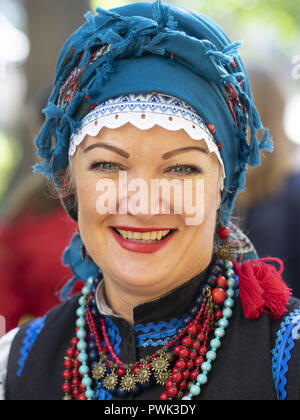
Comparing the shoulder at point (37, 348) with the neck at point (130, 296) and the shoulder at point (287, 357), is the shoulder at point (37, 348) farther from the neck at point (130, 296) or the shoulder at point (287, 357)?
the shoulder at point (287, 357)

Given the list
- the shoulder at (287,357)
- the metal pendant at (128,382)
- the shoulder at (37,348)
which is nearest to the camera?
the shoulder at (287,357)

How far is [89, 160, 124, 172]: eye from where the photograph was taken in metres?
1.91

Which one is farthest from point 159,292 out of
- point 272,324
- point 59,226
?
point 59,226

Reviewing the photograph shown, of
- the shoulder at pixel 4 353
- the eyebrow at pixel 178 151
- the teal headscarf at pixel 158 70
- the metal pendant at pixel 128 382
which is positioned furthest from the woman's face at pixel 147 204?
the shoulder at pixel 4 353

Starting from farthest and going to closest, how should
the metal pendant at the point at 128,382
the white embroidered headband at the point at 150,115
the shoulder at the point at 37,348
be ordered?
the shoulder at the point at 37,348 < the metal pendant at the point at 128,382 < the white embroidered headband at the point at 150,115

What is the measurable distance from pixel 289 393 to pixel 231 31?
8.88 m

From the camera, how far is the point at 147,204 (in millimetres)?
1832

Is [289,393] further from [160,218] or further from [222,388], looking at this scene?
[160,218]

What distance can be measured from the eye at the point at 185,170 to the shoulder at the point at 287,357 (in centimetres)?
62

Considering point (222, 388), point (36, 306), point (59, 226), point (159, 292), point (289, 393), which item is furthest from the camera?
point (59, 226)

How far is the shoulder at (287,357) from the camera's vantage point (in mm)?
1695

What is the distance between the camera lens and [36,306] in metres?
3.70

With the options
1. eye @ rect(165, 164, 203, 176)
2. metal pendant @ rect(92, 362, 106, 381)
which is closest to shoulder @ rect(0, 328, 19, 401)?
metal pendant @ rect(92, 362, 106, 381)

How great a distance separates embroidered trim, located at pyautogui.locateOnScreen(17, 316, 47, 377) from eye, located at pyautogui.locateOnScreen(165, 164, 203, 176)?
1003mm
